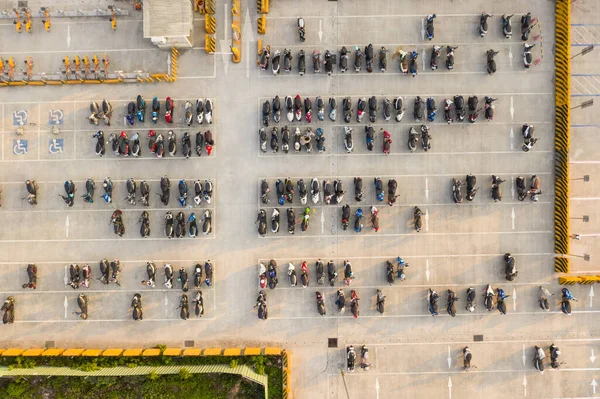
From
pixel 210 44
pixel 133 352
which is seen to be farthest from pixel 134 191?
pixel 210 44

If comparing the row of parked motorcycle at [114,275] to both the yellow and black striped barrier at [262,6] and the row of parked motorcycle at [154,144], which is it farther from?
the yellow and black striped barrier at [262,6]

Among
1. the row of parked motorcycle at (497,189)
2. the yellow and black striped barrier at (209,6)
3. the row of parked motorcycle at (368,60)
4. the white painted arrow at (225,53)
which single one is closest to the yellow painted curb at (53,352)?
the white painted arrow at (225,53)

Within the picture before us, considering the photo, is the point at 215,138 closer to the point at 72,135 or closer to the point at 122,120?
the point at 122,120

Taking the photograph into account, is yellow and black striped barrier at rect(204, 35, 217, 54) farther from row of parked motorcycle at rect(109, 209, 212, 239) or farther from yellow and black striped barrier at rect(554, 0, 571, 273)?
yellow and black striped barrier at rect(554, 0, 571, 273)

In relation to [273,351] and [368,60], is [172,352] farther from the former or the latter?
[368,60]

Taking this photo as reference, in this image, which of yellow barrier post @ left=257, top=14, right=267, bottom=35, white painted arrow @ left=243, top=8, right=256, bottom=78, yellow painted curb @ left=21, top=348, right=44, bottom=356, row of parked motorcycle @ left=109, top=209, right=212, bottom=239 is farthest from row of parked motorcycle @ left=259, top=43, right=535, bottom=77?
yellow painted curb @ left=21, top=348, right=44, bottom=356
